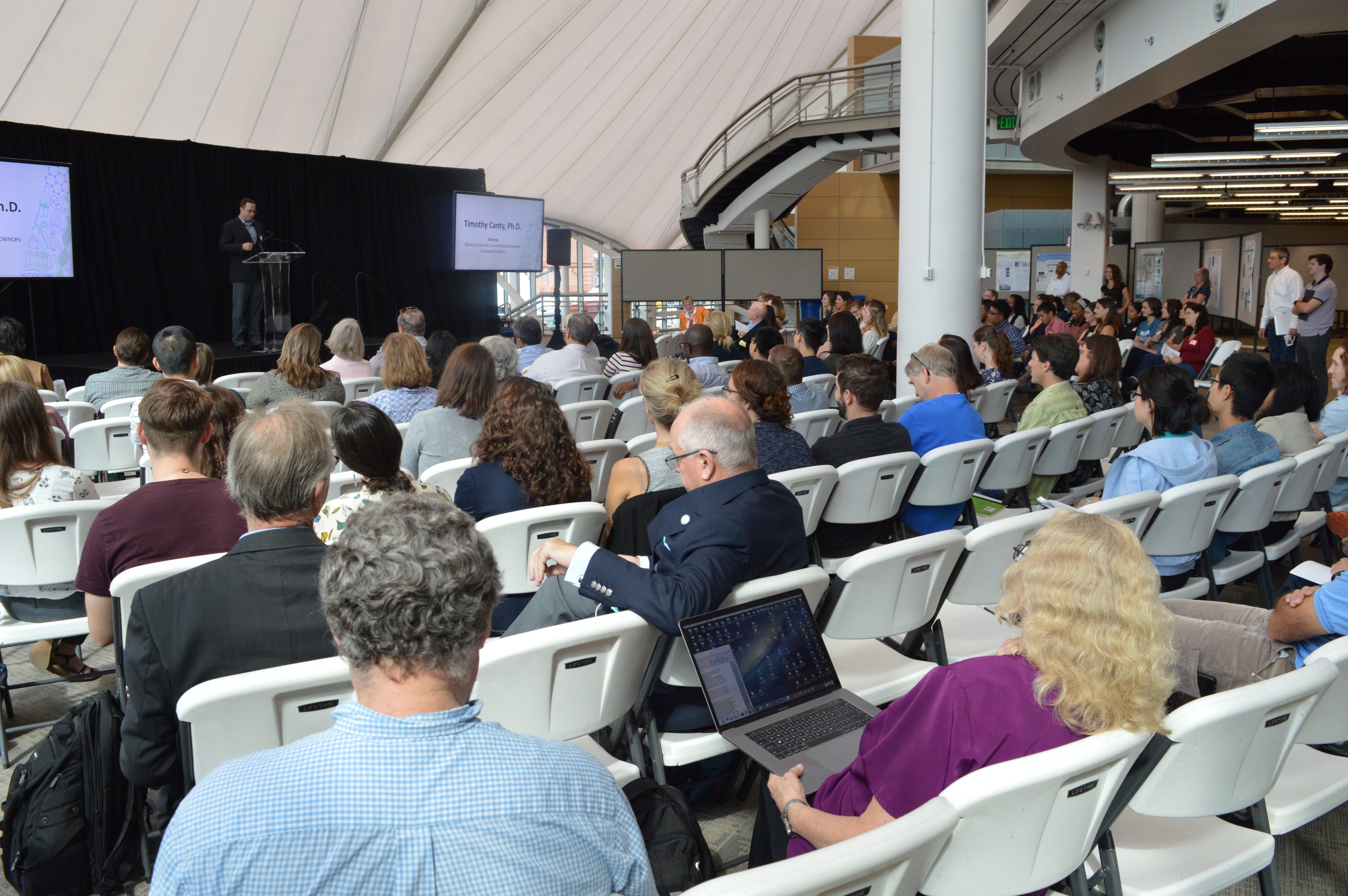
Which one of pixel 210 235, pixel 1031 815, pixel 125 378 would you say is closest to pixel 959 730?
pixel 1031 815

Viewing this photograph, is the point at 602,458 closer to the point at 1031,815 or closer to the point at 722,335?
the point at 1031,815

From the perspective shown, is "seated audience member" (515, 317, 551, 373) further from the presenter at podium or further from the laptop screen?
the laptop screen

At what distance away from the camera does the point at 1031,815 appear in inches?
56.9

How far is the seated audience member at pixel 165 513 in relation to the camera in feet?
7.99

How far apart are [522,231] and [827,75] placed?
17.2 ft

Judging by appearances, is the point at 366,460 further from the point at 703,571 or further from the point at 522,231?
the point at 522,231

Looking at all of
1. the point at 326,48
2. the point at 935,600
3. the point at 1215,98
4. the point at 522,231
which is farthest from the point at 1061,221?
the point at 935,600

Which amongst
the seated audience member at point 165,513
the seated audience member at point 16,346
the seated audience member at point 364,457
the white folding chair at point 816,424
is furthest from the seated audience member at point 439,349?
the seated audience member at point 364,457

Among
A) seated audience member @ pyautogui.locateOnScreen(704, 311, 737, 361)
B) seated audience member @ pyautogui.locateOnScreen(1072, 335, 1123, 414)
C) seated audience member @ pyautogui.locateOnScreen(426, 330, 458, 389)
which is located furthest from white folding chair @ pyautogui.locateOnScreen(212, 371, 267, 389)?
seated audience member @ pyautogui.locateOnScreen(1072, 335, 1123, 414)

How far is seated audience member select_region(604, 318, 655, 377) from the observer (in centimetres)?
716

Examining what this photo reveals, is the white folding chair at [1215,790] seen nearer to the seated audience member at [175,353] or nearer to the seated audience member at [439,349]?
the seated audience member at [175,353]

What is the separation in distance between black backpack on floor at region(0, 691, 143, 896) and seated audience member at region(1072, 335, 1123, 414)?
4.89 metres

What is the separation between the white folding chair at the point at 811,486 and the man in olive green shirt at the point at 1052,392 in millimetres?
1809

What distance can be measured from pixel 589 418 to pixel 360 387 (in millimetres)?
1864
